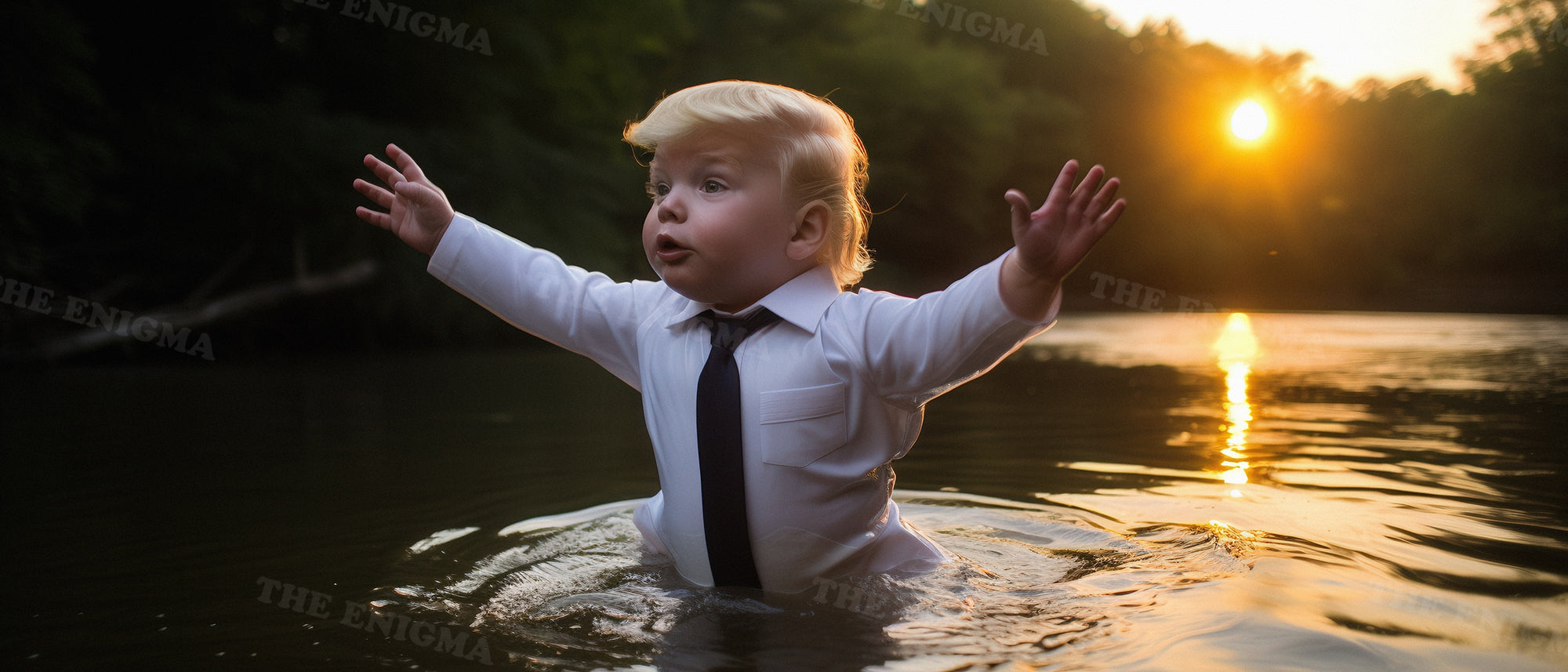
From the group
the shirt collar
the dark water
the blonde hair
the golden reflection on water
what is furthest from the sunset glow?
the shirt collar

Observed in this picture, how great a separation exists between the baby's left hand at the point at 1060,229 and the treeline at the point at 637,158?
2.43 metres

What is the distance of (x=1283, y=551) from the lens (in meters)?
2.51

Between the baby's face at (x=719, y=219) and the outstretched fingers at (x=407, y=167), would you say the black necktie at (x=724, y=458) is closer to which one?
the baby's face at (x=719, y=219)

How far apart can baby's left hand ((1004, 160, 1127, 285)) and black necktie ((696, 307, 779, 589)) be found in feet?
1.92

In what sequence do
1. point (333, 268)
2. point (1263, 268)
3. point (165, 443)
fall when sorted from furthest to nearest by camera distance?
1. point (1263, 268)
2. point (333, 268)
3. point (165, 443)

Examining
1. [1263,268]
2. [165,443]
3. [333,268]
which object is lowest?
[165,443]

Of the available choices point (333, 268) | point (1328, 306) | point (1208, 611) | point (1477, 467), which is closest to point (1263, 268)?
point (1328, 306)

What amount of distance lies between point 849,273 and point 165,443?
346 cm

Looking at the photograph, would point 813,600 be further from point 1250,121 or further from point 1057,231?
point 1250,121

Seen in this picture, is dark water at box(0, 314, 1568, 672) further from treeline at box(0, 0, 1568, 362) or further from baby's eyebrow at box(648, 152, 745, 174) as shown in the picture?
treeline at box(0, 0, 1568, 362)

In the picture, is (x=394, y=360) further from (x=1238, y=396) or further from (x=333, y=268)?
(x=1238, y=396)

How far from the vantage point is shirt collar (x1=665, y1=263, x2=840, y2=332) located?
217 centimetres

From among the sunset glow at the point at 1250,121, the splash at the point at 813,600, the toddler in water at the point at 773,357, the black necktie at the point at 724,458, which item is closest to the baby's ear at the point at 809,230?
the toddler in water at the point at 773,357

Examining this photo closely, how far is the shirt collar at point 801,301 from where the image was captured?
2.17 m
